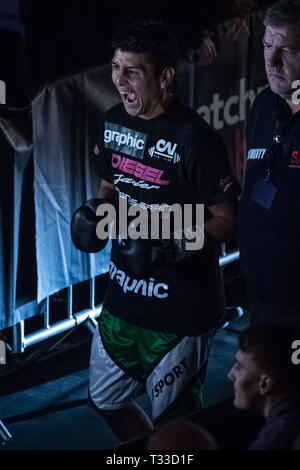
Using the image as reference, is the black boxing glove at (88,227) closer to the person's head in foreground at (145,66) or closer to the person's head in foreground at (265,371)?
the person's head in foreground at (145,66)

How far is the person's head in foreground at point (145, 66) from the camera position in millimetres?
3988

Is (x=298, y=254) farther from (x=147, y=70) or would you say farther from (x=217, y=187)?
(x=147, y=70)

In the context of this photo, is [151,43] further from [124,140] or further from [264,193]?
[264,193]

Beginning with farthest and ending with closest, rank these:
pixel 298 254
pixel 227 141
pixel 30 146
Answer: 1. pixel 227 141
2. pixel 30 146
3. pixel 298 254

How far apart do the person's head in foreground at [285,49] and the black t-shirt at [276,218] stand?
12cm

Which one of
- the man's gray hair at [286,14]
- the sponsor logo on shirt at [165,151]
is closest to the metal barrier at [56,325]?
the sponsor logo on shirt at [165,151]

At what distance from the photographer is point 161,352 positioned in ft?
13.4

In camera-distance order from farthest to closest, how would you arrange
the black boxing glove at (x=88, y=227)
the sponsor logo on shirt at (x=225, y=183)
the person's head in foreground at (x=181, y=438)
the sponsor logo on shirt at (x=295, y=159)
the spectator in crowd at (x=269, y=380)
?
the black boxing glove at (x=88, y=227) → the sponsor logo on shirt at (x=225, y=183) → the sponsor logo on shirt at (x=295, y=159) → the spectator in crowd at (x=269, y=380) → the person's head in foreground at (x=181, y=438)

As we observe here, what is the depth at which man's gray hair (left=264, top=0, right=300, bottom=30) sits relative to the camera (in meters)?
3.77

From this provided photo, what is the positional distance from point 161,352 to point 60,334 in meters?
2.07

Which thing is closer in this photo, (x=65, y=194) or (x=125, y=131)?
(x=125, y=131)

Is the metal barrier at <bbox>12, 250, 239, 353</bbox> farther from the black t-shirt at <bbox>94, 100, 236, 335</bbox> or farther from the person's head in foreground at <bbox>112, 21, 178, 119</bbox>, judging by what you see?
the person's head in foreground at <bbox>112, 21, 178, 119</bbox>

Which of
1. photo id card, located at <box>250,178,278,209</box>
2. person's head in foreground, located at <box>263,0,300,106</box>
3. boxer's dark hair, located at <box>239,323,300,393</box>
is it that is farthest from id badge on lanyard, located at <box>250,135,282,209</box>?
boxer's dark hair, located at <box>239,323,300,393</box>
